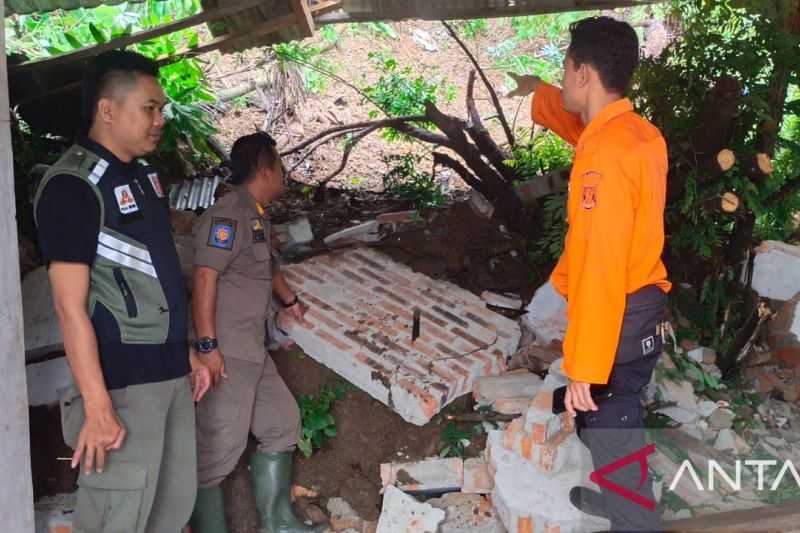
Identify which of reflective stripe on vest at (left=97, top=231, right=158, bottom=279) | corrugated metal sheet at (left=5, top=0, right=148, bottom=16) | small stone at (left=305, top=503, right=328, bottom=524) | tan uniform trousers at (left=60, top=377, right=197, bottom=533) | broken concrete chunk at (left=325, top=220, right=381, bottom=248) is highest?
corrugated metal sheet at (left=5, top=0, right=148, bottom=16)

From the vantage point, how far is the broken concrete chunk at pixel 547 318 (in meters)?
4.38

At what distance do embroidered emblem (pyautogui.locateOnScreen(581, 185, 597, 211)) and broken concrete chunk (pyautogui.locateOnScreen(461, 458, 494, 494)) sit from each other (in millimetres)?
1649

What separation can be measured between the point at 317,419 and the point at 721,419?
2.25 meters

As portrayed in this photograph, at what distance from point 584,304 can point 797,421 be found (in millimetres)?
2774

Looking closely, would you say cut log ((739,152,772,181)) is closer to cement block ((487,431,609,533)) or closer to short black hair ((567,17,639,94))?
short black hair ((567,17,639,94))

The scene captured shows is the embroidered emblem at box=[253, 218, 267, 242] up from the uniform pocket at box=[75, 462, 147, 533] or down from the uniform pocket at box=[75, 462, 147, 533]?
up

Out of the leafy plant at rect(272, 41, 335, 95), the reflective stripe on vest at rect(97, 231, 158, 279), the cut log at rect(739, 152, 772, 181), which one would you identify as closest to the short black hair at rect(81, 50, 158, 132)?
the reflective stripe on vest at rect(97, 231, 158, 279)

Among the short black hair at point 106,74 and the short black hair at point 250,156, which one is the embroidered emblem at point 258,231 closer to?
the short black hair at point 250,156

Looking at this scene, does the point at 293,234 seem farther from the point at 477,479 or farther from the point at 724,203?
the point at 724,203

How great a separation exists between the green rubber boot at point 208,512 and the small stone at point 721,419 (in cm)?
268

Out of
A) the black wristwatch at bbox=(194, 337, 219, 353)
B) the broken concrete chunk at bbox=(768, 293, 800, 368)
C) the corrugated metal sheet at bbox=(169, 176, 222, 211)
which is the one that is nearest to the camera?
the black wristwatch at bbox=(194, 337, 219, 353)

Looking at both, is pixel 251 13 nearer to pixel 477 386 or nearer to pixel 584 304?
pixel 477 386

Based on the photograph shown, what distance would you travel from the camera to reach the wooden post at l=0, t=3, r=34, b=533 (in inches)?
100

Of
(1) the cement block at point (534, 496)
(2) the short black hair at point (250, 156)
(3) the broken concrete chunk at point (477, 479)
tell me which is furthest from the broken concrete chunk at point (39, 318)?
(1) the cement block at point (534, 496)
